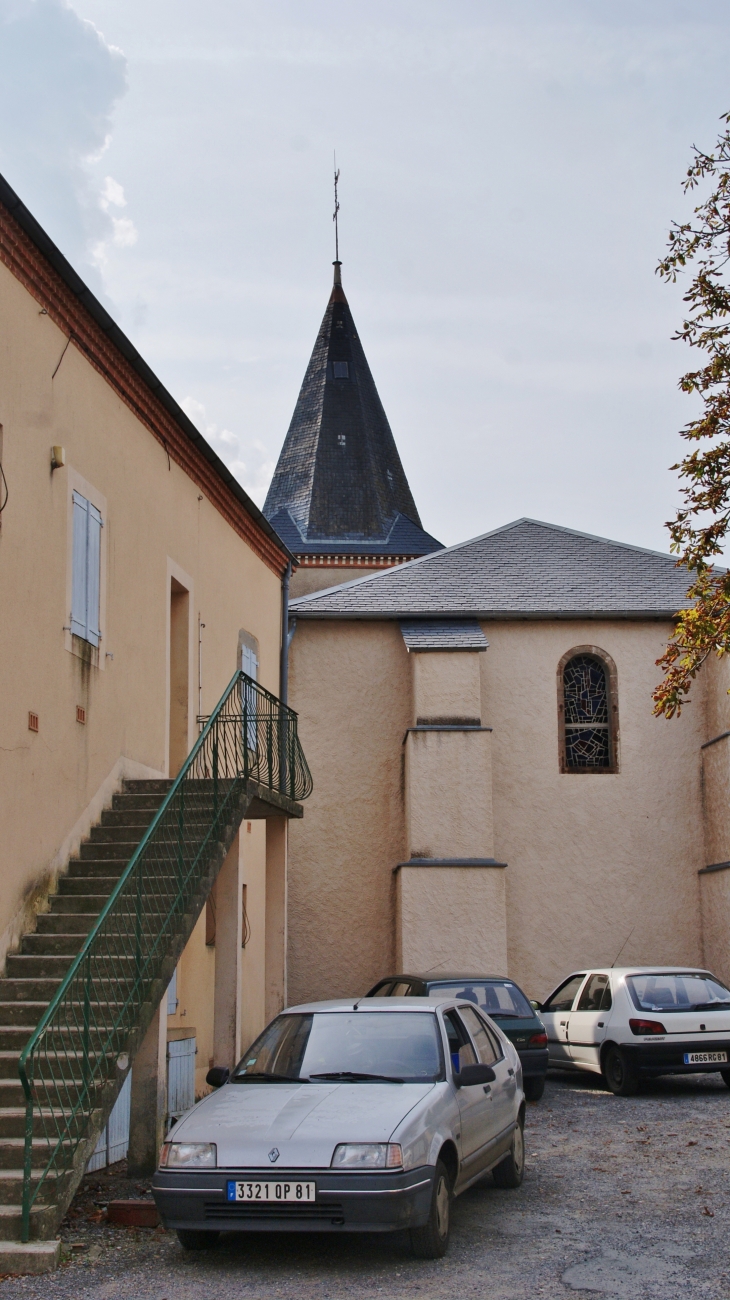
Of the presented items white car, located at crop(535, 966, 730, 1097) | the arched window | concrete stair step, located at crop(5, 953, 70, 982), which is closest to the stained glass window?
the arched window

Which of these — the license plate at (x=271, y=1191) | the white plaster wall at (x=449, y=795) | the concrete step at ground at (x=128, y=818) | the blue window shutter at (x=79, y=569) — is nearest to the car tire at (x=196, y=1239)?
the license plate at (x=271, y=1191)

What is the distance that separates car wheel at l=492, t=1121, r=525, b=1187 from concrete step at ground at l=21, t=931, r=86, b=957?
3.28 m

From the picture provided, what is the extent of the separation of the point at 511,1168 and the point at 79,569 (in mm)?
5845

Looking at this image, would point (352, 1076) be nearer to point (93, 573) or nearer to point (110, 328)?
point (93, 573)

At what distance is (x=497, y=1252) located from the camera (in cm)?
706

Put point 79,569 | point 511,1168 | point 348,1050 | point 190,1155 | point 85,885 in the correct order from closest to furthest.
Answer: point 190,1155, point 348,1050, point 511,1168, point 85,885, point 79,569

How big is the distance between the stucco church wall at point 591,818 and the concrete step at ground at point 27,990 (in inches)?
517

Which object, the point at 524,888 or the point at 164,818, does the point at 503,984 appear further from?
the point at 524,888

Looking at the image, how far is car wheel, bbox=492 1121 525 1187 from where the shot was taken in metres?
8.83

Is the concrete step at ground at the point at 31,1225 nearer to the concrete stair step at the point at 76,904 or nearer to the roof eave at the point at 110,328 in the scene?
the concrete stair step at the point at 76,904

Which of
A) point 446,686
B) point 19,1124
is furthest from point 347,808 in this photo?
point 19,1124

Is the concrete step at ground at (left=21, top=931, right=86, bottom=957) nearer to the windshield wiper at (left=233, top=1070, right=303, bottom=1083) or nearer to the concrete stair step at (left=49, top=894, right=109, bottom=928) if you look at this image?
the concrete stair step at (left=49, top=894, right=109, bottom=928)

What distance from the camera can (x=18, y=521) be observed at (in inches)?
391

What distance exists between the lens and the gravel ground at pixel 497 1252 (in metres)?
6.32
